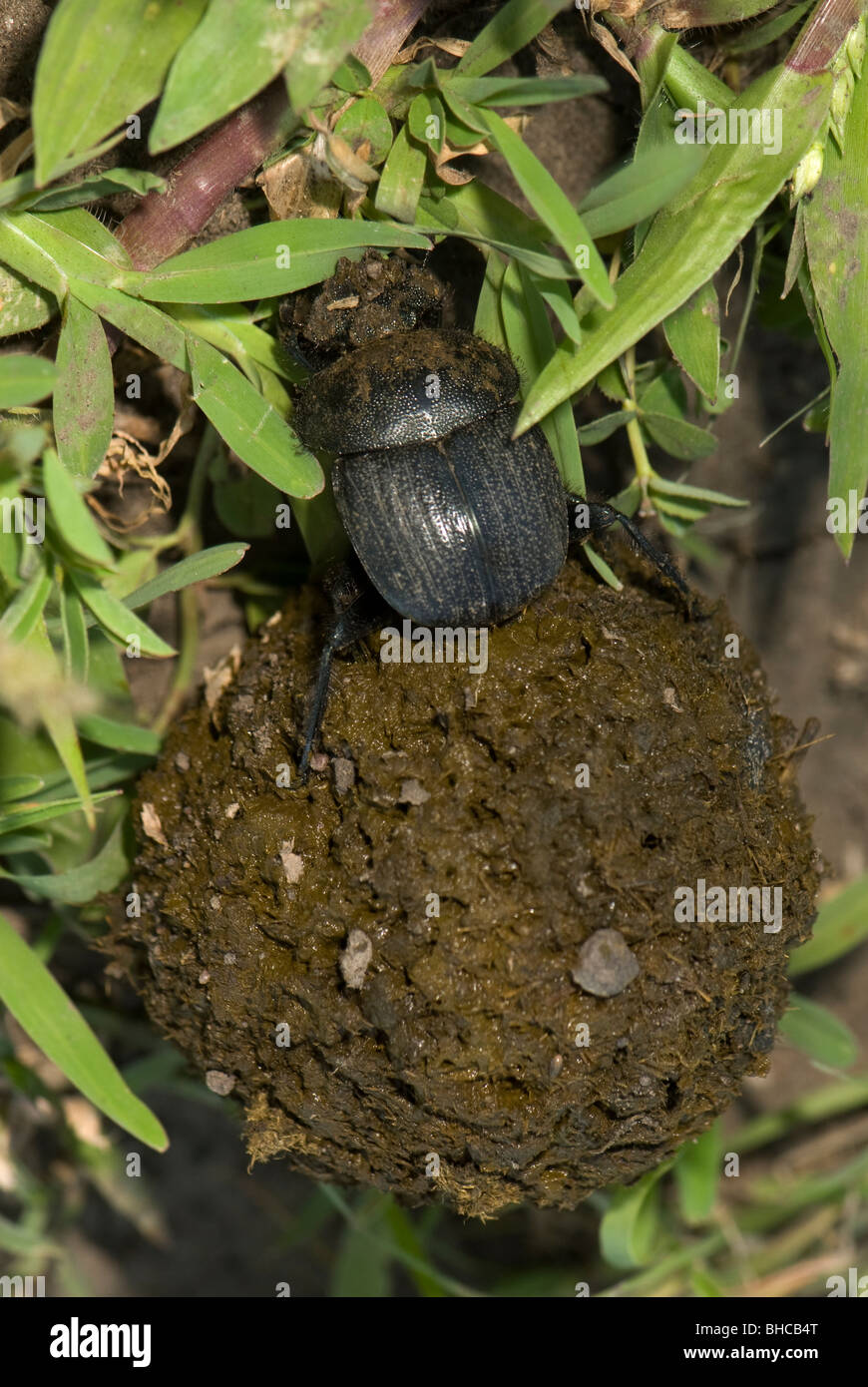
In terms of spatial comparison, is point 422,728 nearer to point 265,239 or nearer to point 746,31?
point 265,239

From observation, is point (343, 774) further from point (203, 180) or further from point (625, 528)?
point (203, 180)

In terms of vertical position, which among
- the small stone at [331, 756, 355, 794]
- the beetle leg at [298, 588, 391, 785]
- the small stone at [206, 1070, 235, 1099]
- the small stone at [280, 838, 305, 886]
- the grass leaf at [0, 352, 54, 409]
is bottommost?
the small stone at [206, 1070, 235, 1099]

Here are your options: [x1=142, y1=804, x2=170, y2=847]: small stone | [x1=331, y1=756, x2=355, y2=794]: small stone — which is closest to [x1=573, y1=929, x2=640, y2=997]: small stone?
[x1=331, y1=756, x2=355, y2=794]: small stone

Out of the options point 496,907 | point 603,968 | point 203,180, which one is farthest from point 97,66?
point 603,968

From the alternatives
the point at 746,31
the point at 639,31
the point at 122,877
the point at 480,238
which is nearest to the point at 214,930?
the point at 122,877

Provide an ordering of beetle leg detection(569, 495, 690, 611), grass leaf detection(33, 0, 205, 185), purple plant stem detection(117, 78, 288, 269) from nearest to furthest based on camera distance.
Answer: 1. grass leaf detection(33, 0, 205, 185)
2. purple plant stem detection(117, 78, 288, 269)
3. beetle leg detection(569, 495, 690, 611)

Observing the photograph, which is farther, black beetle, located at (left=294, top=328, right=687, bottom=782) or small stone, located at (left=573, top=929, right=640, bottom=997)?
A: black beetle, located at (left=294, top=328, right=687, bottom=782)

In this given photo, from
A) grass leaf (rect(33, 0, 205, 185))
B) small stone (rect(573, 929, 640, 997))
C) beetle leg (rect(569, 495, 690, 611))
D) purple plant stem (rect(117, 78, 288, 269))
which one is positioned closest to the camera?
A: grass leaf (rect(33, 0, 205, 185))

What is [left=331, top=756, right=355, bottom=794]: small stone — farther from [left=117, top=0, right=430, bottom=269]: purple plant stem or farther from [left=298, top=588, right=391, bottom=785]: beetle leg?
[left=117, top=0, right=430, bottom=269]: purple plant stem
